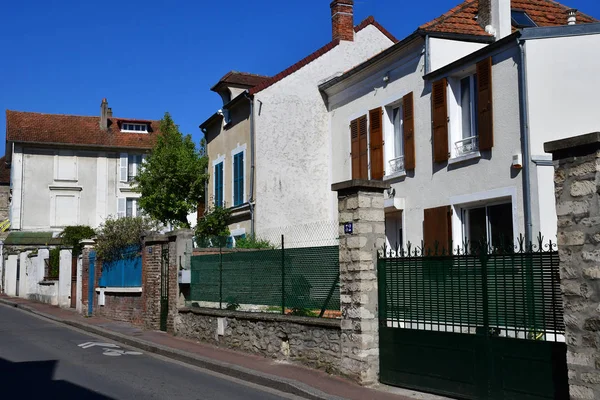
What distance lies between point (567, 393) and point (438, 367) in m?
1.98

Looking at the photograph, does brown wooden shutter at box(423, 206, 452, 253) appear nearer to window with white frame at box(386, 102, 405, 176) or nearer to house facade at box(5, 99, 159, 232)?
window with white frame at box(386, 102, 405, 176)

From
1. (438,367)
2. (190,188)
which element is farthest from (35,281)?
(438,367)

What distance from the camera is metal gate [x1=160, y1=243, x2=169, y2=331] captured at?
16.9 metres

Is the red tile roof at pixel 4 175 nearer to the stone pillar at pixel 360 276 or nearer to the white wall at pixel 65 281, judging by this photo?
the white wall at pixel 65 281

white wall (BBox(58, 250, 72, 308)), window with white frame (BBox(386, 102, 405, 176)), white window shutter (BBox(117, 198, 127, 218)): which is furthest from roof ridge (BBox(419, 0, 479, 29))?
white window shutter (BBox(117, 198, 127, 218))

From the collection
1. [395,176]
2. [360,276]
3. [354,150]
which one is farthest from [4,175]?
[360,276]

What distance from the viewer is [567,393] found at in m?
7.16

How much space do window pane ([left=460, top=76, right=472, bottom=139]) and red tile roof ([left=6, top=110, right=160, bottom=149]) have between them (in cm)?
3273

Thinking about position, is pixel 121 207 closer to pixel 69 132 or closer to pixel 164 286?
pixel 69 132

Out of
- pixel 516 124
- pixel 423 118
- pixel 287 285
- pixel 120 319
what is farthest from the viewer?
pixel 120 319

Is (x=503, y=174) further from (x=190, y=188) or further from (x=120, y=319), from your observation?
(x=190, y=188)

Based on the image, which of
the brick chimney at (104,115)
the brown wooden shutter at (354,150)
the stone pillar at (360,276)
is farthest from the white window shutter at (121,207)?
the stone pillar at (360,276)

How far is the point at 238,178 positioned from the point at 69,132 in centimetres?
2643

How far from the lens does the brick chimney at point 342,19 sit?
2252cm
